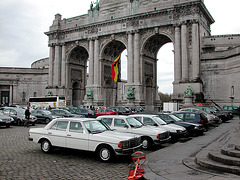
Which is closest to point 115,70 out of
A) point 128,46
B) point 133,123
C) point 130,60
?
point 130,60

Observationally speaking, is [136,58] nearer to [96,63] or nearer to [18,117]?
[96,63]

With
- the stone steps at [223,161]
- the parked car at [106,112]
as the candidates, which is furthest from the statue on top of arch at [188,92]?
the stone steps at [223,161]

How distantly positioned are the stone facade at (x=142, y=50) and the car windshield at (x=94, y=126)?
2933cm

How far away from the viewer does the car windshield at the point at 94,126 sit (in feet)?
32.1

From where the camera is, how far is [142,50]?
43.6 metres

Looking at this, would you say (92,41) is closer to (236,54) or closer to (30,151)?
(236,54)

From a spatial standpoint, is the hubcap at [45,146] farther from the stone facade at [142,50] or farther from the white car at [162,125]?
the stone facade at [142,50]

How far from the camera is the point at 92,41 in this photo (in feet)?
161

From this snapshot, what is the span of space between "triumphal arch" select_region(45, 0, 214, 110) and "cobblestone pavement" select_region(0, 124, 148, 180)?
1201 inches

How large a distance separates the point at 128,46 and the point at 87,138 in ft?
119

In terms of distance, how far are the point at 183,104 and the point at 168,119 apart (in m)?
22.7

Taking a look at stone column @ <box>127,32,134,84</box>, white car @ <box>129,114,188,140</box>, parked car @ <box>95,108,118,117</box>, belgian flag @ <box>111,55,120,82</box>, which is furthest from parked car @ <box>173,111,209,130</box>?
belgian flag @ <box>111,55,120,82</box>

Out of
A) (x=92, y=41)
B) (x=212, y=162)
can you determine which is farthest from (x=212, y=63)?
(x=212, y=162)

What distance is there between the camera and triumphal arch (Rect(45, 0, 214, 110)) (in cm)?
3862
